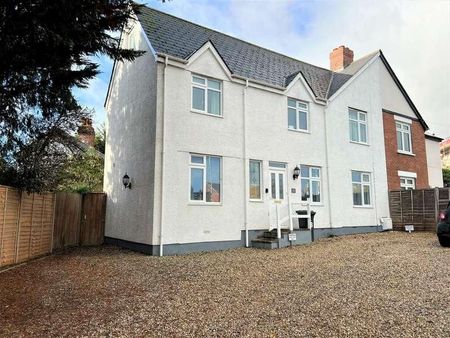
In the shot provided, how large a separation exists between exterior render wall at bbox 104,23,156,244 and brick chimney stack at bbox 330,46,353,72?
13308 mm

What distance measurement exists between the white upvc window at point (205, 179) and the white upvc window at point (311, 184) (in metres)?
4.60

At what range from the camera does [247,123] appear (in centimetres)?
1395

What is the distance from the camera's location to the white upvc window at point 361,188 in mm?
17531

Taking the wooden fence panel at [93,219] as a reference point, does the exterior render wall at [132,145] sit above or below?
above

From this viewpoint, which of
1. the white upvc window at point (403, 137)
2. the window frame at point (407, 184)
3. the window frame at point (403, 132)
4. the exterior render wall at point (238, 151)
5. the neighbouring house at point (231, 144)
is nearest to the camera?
the exterior render wall at point (238, 151)

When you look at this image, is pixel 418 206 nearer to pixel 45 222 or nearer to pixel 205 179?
pixel 205 179

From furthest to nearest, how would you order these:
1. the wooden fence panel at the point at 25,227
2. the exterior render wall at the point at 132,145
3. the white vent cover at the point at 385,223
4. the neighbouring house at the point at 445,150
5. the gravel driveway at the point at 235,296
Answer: the neighbouring house at the point at 445,150, the white vent cover at the point at 385,223, the exterior render wall at the point at 132,145, the wooden fence panel at the point at 25,227, the gravel driveway at the point at 235,296

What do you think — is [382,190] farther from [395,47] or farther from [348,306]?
[348,306]

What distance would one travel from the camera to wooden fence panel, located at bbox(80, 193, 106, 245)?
15309 millimetres

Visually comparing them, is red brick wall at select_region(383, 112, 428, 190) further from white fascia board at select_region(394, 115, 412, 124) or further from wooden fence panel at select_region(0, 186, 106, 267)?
wooden fence panel at select_region(0, 186, 106, 267)

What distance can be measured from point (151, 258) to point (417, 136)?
18.9 metres

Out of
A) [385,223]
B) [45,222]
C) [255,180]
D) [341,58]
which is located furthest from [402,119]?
[45,222]

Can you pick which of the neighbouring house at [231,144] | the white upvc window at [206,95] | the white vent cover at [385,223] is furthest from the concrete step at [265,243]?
the white vent cover at [385,223]

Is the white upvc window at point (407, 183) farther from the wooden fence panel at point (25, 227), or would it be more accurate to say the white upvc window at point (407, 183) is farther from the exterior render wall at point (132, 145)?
the wooden fence panel at point (25, 227)
